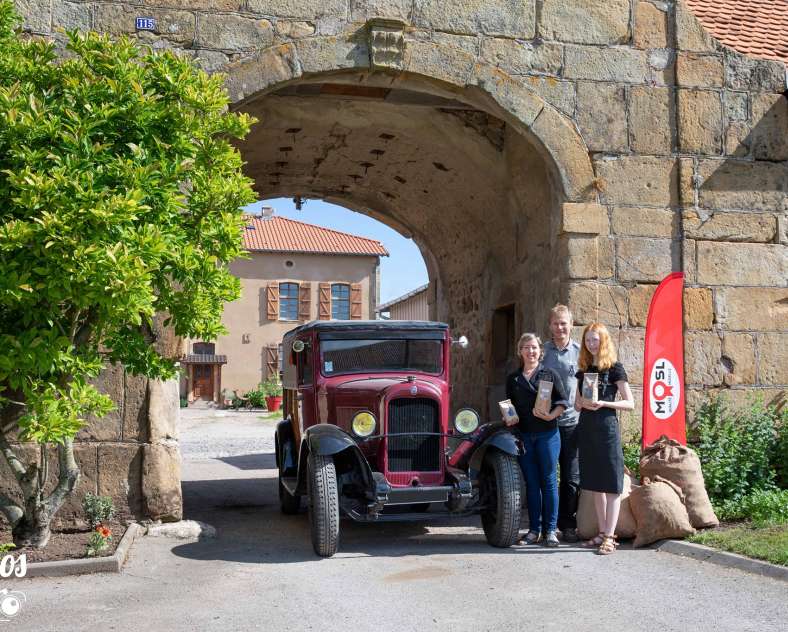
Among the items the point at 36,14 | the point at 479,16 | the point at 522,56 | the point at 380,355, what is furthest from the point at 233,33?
the point at 380,355

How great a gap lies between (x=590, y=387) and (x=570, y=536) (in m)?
1.31

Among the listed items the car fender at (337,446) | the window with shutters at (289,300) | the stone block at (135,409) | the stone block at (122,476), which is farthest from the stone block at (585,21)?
the window with shutters at (289,300)

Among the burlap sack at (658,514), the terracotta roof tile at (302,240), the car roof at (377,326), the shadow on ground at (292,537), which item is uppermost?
the terracotta roof tile at (302,240)

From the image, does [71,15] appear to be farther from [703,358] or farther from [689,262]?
[703,358]

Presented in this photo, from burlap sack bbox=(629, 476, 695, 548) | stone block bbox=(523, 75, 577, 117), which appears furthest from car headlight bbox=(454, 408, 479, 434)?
stone block bbox=(523, 75, 577, 117)

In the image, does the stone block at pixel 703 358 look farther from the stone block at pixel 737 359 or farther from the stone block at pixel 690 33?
the stone block at pixel 690 33

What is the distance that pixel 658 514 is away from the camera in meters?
6.46

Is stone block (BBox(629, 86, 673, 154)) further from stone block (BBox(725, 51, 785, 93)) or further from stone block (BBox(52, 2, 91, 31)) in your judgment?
stone block (BBox(52, 2, 91, 31))

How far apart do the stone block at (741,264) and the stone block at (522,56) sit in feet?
7.28

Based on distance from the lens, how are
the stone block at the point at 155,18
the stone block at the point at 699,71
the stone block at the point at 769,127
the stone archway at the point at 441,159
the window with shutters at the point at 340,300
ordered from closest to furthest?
the stone block at the point at 155,18 < the stone archway at the point at 441,159 < the stone block at the point at 699,71 < the stone block at the point at 769,127 < the window with shutters at the point at 340,300

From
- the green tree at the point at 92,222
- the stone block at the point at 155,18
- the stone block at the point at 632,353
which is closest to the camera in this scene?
the green tree at the point at 92,222

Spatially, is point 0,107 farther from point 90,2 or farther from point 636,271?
point 636,271

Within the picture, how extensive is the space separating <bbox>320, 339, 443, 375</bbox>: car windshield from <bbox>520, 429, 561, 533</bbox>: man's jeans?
1047mm

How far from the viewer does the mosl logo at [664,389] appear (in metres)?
7.43
